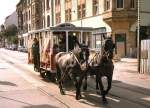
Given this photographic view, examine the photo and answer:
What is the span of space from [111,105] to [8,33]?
129m

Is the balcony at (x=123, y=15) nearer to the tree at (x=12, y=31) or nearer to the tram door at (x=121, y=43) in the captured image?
the tram door at (x=121, y=43)

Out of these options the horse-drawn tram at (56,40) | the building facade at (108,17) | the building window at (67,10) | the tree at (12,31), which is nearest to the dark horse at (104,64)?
the horse-drawn tram at (56,40)

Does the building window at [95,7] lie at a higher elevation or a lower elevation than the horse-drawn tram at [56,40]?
higher

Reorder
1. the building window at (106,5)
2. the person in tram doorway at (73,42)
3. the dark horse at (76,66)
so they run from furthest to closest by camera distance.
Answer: the building window at (106,5) → the person in tram doorway at (73,42) → the dark horse at (76,66)

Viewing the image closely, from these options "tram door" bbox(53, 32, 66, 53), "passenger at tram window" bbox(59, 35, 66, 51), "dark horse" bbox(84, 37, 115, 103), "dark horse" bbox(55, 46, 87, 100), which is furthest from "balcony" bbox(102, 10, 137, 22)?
"dark horse" bbox(84, 37, 115, 103)

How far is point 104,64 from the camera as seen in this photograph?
43.5ft

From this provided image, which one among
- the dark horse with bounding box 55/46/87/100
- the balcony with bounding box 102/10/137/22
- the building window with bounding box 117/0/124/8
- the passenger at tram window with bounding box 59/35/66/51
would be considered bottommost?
the dark horse with bounding box 55/46/87/100

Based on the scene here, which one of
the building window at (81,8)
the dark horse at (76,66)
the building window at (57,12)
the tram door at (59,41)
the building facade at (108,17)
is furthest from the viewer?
the building window at (57,12)

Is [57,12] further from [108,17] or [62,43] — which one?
[62,43]

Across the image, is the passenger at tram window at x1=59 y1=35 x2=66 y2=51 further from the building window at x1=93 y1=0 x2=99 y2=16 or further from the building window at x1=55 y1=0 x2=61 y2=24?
the building window at x1=55 y1=0 x2=61 y2=24

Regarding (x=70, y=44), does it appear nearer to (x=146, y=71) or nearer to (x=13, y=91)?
(x=13, y=91)

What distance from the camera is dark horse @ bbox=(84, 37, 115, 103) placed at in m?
12.6

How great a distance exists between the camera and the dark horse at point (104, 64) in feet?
41.5

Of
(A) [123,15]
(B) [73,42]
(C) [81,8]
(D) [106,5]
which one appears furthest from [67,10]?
(B) [73,42]
